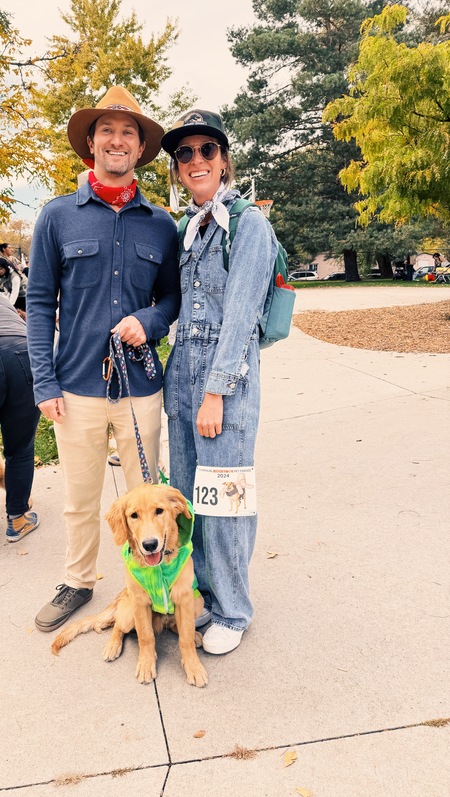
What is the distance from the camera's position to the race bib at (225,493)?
2.46m

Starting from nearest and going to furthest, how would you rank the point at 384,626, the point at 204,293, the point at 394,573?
the point at 204,293 < the point at 384,626 < the point at 394,573

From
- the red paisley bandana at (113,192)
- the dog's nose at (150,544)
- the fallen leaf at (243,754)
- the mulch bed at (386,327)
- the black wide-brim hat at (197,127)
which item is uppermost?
the black wide-brim hat at (197,127)

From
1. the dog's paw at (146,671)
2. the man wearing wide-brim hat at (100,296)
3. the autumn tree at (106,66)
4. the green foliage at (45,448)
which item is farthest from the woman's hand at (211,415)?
the autumn tree at (106,66)

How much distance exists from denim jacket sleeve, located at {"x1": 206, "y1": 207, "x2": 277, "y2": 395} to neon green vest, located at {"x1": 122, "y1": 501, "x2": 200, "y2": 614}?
0.63m

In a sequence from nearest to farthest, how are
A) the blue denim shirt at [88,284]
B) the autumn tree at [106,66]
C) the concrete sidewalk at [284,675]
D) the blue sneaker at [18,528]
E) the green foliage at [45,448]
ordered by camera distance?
the concrete sidewalk at [284,675] < the blue denim shirt at [88,284] < the blue sneaker at [18,528] < the green foliage at [45,448] < the autumn tree at [106,66]

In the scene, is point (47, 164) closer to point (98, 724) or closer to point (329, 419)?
point (329, 419)

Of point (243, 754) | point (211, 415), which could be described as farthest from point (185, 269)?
point (243, 754)

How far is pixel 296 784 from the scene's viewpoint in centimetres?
191

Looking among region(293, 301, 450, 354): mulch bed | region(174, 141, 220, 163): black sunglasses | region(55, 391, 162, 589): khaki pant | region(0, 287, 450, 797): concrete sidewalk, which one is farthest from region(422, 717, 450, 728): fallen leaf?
region(293, 301, 450, 354): mulch bed

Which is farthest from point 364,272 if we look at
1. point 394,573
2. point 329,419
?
point 394,573

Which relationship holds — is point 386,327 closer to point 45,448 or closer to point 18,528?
point 45,448

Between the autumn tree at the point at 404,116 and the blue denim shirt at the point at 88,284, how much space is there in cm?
914

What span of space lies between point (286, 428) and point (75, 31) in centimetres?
2248

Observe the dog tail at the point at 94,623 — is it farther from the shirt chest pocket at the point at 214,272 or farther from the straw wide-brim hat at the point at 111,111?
the straw wide-brim hat at the point at 111,111
